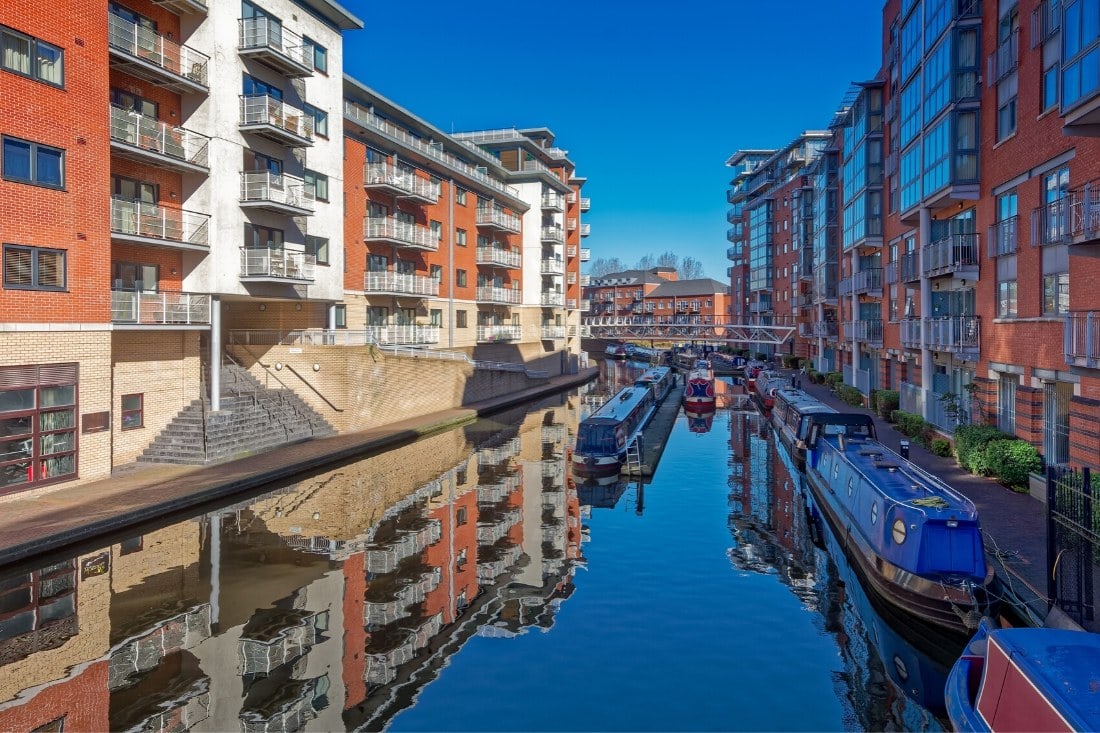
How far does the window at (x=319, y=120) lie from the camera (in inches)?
1065

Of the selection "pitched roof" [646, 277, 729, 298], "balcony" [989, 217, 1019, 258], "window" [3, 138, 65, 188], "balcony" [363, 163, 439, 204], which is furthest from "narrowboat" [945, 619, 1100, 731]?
"pitched roof" [646, 277, 729, 298]

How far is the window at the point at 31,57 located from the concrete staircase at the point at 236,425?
9.44 meters

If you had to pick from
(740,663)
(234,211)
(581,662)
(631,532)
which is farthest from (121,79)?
(740,663)

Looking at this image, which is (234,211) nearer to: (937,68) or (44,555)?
(44,555)

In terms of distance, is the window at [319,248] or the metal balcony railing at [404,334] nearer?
the window at [319,248]

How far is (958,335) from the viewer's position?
23.0 m

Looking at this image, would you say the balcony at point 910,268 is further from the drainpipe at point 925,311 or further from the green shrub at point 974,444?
the green shrub at point 974,444

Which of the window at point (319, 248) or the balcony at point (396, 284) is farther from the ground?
the window at point (319, 248)

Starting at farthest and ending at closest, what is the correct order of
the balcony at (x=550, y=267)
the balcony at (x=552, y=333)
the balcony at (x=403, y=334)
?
the balcony at (x=552, y=333) < the balcony at (x=550, y=267) < the balcony at (x=403, y=334)

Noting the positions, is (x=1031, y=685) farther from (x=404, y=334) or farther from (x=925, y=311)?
(x=404, y=334)

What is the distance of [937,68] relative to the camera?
23609mm

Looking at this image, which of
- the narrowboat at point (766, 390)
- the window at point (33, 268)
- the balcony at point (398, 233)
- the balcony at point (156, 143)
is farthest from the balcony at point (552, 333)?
the window at point (33, 268)

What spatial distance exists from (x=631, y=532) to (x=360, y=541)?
5.94 meters

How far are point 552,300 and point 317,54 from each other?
2942 cm
